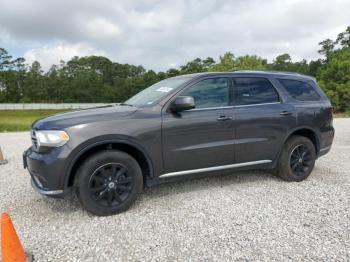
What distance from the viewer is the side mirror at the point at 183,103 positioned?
151 inches

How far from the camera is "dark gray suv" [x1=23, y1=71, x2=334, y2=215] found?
359cm

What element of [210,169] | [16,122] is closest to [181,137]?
[210,169]

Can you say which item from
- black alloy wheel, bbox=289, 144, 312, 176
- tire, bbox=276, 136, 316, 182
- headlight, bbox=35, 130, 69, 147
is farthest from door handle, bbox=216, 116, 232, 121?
headlight, bbox=35, 130, 69, 147

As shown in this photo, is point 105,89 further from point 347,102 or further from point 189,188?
point 189,188

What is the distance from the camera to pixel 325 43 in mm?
60344

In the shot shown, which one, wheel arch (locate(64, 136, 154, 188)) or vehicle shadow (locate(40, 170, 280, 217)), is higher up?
wheel arch (locate(64, 136, 154, 188))

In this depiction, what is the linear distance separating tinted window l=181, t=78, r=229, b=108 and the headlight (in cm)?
162

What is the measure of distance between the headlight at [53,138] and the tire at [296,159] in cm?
331

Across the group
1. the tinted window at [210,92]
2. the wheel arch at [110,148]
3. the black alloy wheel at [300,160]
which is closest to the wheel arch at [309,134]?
the black alloy wheel at [300,160]

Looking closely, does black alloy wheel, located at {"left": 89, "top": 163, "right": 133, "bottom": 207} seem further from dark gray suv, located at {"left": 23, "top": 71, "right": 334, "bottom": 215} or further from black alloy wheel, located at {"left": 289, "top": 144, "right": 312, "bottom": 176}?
black alloy wheel, located at {"left": 289, "top": 144, "right": 312, "bottom": 176}

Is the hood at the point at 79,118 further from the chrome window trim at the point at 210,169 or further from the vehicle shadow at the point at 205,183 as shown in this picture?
the vehicle shadow at the point at 205,183

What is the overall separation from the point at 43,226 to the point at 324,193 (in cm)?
385

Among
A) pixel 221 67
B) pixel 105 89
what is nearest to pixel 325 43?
pixel 221 67

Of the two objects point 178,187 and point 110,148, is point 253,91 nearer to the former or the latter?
point 178,187
